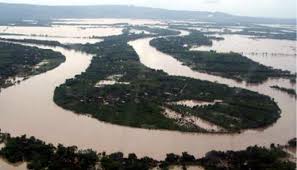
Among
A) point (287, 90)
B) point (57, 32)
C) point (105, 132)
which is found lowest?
point (105, 132)

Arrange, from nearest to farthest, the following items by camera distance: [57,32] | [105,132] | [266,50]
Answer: [105,132], [266,50], [57,32]

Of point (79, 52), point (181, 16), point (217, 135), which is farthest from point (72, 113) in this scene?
point (181, 16)

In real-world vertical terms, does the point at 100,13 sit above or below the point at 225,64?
below

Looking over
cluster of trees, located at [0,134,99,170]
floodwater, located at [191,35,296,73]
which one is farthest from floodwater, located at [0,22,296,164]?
floodwater, located at [191,35,296,73]

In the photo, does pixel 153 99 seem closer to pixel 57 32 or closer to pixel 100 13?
pixel 57 32

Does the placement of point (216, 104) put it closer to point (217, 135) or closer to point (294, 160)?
point (217, 135)

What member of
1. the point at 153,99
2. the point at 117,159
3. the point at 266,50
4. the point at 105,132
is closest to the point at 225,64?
the point at 266,50

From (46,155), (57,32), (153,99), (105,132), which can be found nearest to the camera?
(46,155)
